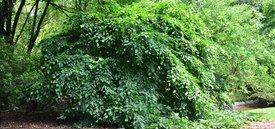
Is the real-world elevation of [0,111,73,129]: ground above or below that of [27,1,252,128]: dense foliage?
below

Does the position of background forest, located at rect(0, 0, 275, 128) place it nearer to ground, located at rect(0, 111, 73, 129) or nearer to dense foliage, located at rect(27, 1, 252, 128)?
dense foliage, located at rect(27, 1, 252, 128)

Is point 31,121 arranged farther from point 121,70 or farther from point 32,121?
point 121,70

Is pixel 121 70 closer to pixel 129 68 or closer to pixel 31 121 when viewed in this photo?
pixel 129 68

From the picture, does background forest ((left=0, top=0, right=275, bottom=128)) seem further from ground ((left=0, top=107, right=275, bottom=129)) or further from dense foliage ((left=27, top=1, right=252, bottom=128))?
ground ((left=0, top=107, right=275, bottom=129))

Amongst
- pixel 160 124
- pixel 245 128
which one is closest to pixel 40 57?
pixel 160 124

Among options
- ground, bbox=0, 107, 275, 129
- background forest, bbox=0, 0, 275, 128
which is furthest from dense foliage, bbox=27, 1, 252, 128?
ground, bbox=0, 107, 275, 129

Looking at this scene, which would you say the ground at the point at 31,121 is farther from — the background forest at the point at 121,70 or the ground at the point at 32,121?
the background forest at the point at 121,70

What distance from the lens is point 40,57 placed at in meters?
7.28

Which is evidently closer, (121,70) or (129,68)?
(121,70)

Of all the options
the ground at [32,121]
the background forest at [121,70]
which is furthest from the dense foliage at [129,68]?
the ground at [32,121]

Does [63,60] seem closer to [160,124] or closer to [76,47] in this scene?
[76,47]

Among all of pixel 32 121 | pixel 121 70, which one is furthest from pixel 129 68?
pixel 32 121

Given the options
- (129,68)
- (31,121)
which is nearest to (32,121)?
(31,121)

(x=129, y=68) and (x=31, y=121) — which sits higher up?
(x=129, y=68)
